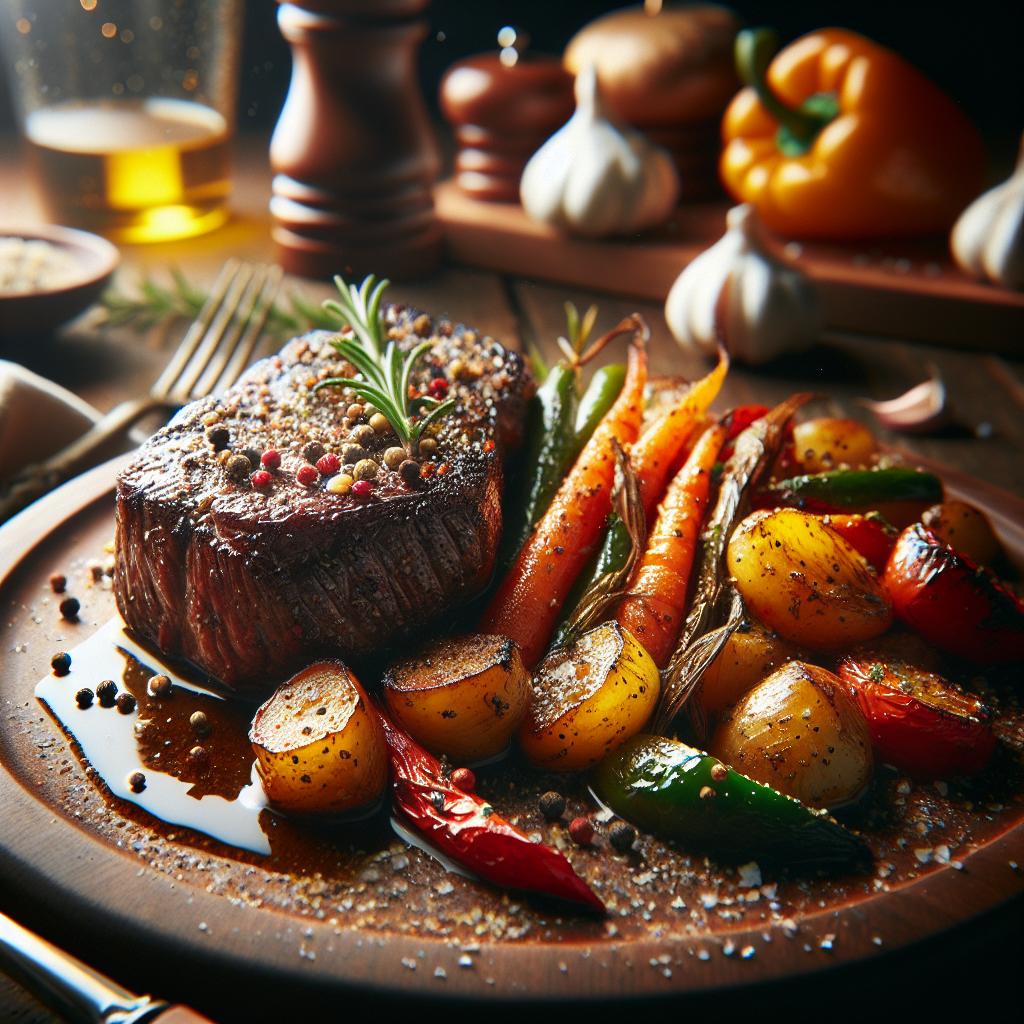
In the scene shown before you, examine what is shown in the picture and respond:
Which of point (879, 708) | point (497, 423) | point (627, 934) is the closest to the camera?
point (627, 934)

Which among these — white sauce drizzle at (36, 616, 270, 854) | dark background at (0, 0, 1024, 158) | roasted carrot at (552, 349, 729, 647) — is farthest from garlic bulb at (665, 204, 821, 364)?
dark background at (0, 0, 1024, 158)

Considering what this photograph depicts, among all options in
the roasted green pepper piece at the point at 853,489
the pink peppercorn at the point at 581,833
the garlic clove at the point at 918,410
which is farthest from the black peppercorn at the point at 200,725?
the garlic clove at the point at 918,410

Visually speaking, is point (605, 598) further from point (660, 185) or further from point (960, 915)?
point (660, 185)

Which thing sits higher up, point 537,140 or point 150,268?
point 537,140

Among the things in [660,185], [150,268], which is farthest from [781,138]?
[150,268]

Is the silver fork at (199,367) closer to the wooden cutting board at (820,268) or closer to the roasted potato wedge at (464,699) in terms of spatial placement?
the wooden cutting board at (820,268)

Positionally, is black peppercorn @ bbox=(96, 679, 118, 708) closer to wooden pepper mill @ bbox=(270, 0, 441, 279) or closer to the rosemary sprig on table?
the rosemary sprig on table
